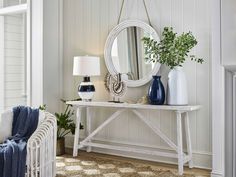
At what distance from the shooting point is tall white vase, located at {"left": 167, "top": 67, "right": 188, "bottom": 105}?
3617 millimetres

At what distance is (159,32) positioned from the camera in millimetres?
4035

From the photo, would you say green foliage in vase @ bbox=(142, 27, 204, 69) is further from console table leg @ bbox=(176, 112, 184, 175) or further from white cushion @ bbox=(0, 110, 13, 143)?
white cushion @ bbox=(0, 110, 13, 143)

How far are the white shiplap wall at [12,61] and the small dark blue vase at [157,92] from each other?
8.10ft

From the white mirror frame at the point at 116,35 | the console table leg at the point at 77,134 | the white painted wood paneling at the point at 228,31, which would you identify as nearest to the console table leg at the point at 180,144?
the white mirror frame at the point at 116,35

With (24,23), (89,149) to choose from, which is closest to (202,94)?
(89,149)

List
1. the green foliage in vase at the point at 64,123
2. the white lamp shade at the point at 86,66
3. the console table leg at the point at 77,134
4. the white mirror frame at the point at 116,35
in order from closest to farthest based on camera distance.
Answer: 1. the white mirror frame at the point at 116,35
2. the white lamp shade at the point at 86,66
3. the console table leg at the point at 77,134
4. the green foliage in vase at the point at 64,123

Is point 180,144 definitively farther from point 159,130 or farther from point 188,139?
point 159,130

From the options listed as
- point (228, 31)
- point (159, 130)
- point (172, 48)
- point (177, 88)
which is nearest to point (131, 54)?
point (172, 48)

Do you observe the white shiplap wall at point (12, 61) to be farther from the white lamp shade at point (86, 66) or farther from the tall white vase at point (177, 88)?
the tall white vase at point (177, 88)

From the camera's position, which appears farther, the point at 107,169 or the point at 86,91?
the point at 86,91

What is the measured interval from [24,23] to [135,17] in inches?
79.3

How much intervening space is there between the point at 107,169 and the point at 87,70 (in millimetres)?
1288

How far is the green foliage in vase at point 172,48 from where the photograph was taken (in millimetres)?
3566

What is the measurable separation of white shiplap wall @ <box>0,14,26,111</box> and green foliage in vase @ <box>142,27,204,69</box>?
2420mm
